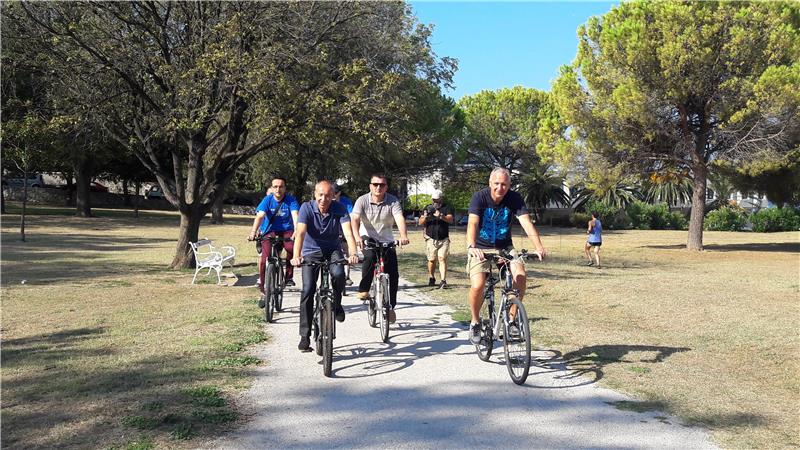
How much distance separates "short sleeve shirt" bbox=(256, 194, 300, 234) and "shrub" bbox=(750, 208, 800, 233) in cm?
5263

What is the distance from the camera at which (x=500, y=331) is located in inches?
256

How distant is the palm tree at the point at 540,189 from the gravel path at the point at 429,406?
158 feet

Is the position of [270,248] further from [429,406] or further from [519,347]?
[429,406]

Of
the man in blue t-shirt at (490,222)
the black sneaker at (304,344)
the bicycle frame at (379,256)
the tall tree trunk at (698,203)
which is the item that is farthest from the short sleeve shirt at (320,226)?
the tall tree trunk at (698,203)

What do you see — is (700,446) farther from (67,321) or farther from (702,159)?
(702,159)

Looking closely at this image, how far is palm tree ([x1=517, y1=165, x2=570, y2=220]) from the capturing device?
56.0m

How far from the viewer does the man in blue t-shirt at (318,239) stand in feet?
23.0

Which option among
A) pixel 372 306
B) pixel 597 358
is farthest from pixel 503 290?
pixel 372 306

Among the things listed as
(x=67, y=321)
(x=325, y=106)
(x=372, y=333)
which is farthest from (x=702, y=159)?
(x=67, y=321)

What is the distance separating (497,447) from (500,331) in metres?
2.15

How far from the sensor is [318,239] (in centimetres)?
718

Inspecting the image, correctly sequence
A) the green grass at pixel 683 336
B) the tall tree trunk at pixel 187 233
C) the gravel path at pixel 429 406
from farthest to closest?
the tall tree trunk at pixel 187 233
the green grass at pixel 683 336
the gravel path at pixel 429 406

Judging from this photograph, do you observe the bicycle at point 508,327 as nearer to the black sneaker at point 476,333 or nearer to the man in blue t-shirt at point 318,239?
the black sneaker at point 476,333

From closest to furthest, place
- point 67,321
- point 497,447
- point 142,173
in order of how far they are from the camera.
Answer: point 497,447, point 67,321, point 142,173
